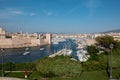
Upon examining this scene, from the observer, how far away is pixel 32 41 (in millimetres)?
130500

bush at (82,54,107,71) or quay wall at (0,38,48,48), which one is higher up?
bush at (82,54,107,71)

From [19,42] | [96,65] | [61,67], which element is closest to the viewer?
[61,67]

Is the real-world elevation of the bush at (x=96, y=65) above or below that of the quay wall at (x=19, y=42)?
above

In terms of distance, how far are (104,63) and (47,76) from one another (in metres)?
5.20

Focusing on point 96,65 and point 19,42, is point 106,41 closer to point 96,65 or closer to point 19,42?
point 96,65

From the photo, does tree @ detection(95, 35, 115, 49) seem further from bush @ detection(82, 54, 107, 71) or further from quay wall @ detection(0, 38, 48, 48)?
quay wall @ detection(0, 38, 48, 48)

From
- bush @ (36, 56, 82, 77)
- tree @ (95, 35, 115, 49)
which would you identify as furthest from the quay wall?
bush @ (36, 56, 82, 77)

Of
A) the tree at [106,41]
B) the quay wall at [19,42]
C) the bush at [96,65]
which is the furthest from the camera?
the quay wall at [19,42]

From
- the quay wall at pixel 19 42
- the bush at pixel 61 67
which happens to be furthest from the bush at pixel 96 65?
the quay wall at pixel 19 42

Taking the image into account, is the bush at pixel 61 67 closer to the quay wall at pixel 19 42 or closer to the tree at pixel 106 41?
the tree at pixel 106 41

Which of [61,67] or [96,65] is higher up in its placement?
[61,67]

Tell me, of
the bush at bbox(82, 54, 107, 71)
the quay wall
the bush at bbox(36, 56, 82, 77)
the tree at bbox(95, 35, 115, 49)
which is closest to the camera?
the bush at bbox(36, 56, 82, 77)

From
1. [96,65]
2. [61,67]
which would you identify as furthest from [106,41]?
[61,67]

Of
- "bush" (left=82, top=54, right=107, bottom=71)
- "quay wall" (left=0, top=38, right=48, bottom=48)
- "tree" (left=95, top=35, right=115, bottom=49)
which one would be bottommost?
"quay wall" (left=0, top=38, right=48, bottom=48)
